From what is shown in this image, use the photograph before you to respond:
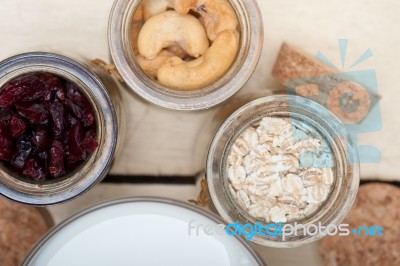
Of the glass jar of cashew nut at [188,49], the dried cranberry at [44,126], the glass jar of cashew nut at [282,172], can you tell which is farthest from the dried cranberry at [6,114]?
the glass jar of cashew nut at [282,172]

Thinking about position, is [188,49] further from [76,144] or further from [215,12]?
[76,144]

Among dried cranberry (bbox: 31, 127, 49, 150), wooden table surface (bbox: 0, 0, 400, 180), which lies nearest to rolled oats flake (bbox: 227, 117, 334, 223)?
wooden table surface (bbox: 0, 0, 400, 180)

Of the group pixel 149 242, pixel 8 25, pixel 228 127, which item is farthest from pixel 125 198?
pixel 8 25

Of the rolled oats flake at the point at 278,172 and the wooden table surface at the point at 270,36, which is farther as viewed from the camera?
the wooden table surface at the point at 270,36

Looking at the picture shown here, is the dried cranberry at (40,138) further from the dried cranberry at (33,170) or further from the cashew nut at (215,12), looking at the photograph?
the cashew nut at (215,12)

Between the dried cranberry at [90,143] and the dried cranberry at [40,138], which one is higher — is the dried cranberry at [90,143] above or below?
below

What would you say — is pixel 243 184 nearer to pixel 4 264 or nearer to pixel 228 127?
pixel 228 127

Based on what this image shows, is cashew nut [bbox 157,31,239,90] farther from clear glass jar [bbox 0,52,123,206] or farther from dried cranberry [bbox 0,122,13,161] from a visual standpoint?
dried cranberry [bbox 0,122,13,161]
